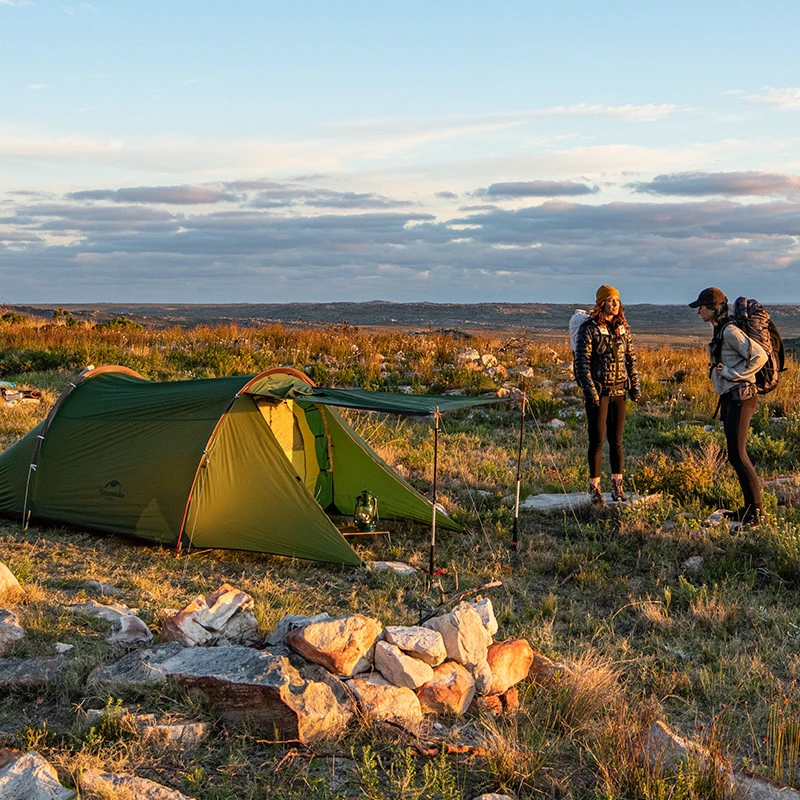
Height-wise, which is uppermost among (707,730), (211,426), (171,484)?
(211,426)

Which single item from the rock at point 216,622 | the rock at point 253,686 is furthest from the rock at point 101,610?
the rock at point 253,686

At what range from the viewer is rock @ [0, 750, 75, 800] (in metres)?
3.41

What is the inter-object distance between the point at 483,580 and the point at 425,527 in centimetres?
167

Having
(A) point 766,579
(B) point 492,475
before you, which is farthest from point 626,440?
(A) point 766,579

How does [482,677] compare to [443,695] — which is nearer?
[443,695]

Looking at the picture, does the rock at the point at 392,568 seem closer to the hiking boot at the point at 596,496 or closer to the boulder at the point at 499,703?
the hiking boot at the point at 596,496

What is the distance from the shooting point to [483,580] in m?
7.08

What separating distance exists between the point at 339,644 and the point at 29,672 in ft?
5.23

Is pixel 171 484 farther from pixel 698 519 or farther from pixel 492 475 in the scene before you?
pixel 698 519

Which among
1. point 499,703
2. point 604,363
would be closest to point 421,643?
point 499,703

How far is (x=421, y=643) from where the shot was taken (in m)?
4.48

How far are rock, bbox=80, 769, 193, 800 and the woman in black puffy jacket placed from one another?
580 cm

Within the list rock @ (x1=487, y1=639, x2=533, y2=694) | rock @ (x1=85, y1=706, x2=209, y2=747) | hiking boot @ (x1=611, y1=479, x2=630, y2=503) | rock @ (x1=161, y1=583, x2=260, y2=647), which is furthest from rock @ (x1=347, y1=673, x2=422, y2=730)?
hiking boot @ (x1=611, y1=479, x2=630, y2=503)

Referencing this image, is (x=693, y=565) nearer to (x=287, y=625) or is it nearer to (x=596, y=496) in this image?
(x=596, y=496)
